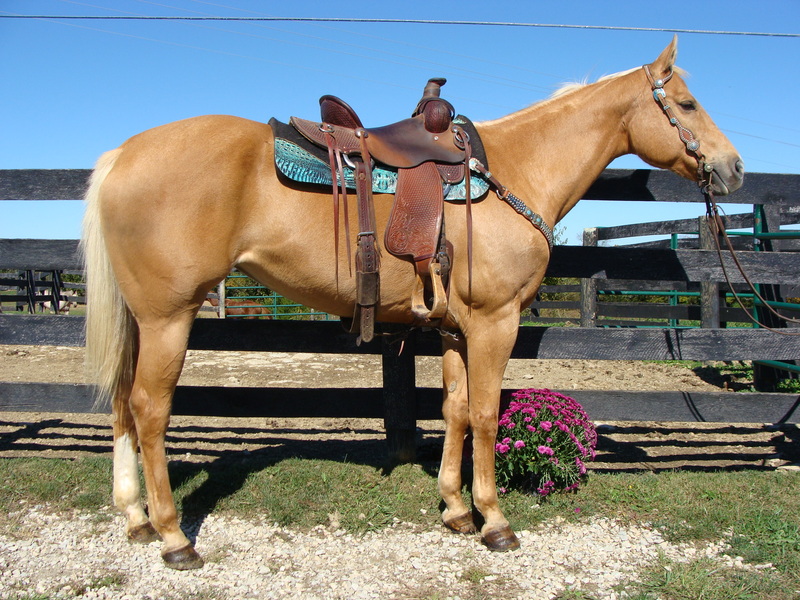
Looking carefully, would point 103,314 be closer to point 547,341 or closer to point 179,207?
point 179,207

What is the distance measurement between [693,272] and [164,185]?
11.5 feet

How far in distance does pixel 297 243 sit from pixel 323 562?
1.58m

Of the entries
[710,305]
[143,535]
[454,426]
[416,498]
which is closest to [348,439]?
[416,498]

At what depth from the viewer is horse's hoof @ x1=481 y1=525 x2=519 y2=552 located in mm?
3082

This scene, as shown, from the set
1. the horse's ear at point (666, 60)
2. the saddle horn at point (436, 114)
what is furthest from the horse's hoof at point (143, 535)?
the horse's ear at point (666, 60)

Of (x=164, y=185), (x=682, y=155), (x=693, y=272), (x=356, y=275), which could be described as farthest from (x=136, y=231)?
(x=693, y=272)

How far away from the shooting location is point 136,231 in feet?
9.12

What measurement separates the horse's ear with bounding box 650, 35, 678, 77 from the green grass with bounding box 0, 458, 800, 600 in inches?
98.4

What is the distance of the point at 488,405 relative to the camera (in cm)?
317

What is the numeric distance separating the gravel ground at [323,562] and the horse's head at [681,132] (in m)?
2.03

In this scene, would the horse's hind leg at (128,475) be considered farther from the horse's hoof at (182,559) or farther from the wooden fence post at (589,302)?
the wooden fence post at (589,302)

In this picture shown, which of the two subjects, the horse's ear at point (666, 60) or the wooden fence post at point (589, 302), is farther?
the wooden fence post at point (589, 302)

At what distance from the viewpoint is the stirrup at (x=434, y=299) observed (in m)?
2.98

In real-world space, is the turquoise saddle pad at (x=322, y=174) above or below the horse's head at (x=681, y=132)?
below
